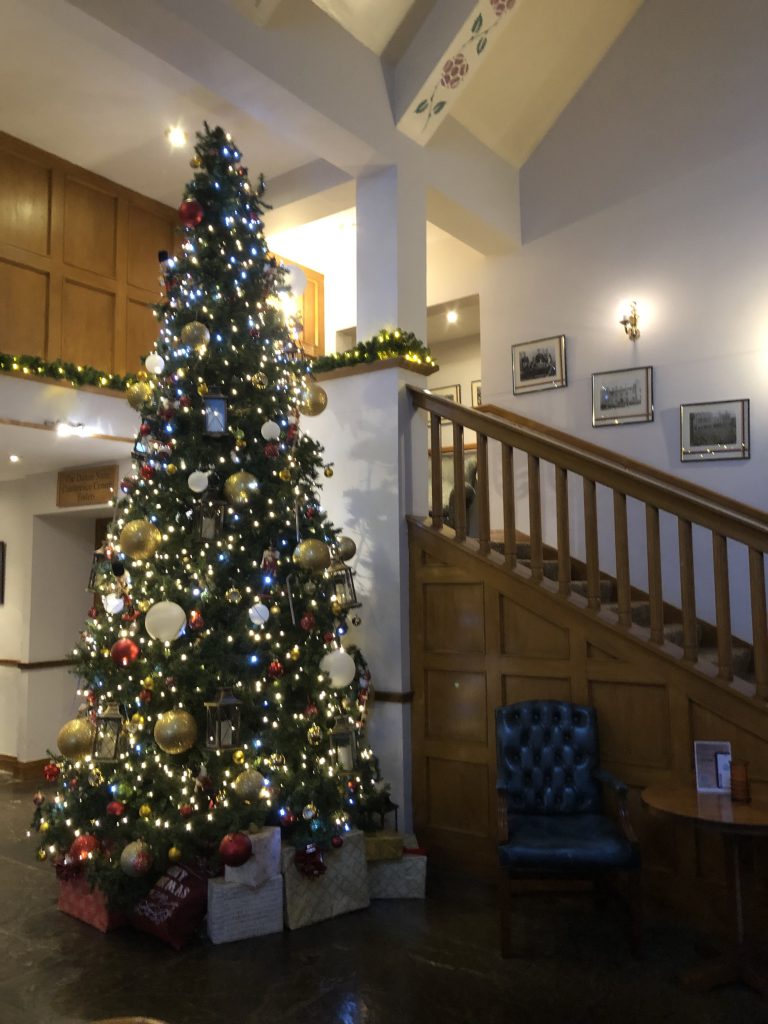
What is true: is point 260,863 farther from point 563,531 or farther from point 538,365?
point 538,365

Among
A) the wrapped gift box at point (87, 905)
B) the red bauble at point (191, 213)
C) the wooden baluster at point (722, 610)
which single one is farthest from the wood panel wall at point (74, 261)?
the wooden baluster at point (722, 610)

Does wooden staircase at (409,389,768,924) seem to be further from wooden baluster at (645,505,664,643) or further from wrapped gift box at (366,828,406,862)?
wrapped gift box at (366,828,406,862)

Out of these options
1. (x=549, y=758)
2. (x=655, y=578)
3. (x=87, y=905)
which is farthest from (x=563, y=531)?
(x=87, y=905)

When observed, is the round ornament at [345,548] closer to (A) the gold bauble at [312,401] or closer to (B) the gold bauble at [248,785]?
(A) the gold bauble at [312,401]

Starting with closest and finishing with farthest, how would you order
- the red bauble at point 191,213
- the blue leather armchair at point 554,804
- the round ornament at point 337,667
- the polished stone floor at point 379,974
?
the polished stone floor at point 379,974, the blue leather armchair at point 554,804, the round ornament at point 337,667, the red bauble at point 191,213

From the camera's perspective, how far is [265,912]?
11.1ft

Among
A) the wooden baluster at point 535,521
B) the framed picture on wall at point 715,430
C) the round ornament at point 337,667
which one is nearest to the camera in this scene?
the round ornament at point 337,667

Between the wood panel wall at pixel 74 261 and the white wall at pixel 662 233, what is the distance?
2.91 metres

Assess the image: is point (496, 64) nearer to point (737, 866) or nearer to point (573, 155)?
point (573, 155)

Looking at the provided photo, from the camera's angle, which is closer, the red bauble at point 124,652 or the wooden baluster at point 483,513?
the red bauble at point 124,652

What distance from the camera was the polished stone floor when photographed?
2.71 meters

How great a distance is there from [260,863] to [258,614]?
3.51ft

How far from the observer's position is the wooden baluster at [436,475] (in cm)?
436

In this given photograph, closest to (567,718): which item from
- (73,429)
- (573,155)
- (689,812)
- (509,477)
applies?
(689,812)
